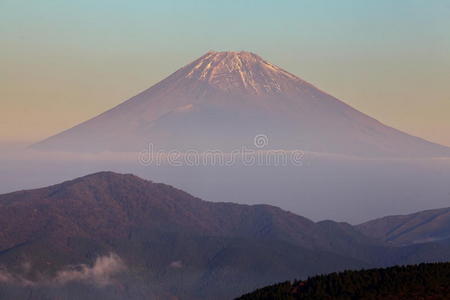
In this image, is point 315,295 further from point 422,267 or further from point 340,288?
point 422,267

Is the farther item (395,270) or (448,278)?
(395,270)

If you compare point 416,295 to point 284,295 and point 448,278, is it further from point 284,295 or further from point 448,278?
point 284,295

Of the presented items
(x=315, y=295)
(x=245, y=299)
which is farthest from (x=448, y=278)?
(x=245, y=299)

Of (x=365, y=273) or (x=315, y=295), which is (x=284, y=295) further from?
(x=365, y=273)

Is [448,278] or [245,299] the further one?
[245,299]

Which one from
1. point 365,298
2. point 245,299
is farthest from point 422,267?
point 245,299

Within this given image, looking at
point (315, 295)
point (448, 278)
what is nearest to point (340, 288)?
point (315, 295)

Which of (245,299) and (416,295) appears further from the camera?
(245,299)
